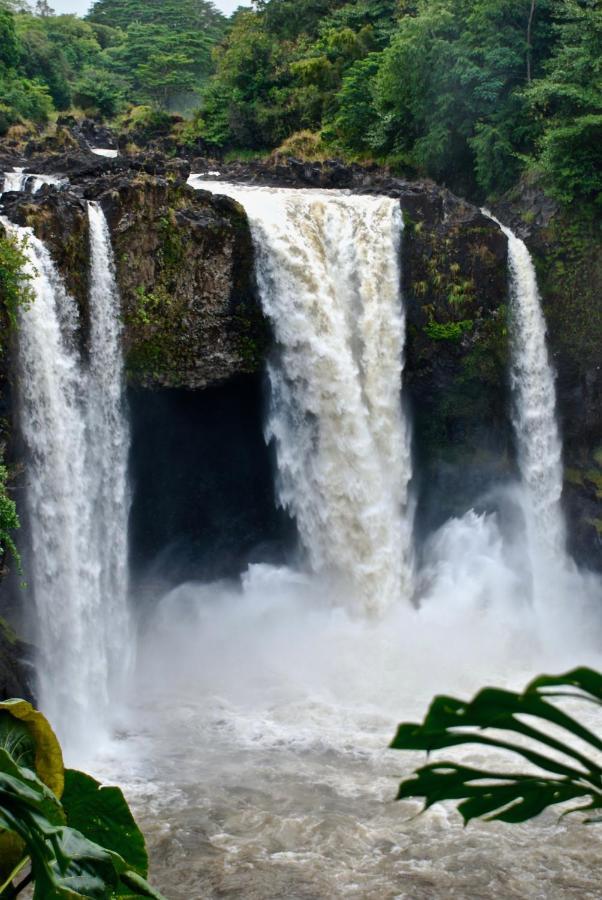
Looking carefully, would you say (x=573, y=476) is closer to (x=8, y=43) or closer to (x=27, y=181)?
(x=27, y=181)

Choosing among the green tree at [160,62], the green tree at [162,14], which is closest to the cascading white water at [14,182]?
the green tree at [160,62]

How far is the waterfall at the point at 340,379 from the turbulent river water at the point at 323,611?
0.13 feet

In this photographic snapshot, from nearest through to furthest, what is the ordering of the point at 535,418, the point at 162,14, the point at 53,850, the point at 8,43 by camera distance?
the point at 53,850 → the point at 535,418 → the point at 8,43 → the point at 162,14

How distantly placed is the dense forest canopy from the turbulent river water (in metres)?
3.18

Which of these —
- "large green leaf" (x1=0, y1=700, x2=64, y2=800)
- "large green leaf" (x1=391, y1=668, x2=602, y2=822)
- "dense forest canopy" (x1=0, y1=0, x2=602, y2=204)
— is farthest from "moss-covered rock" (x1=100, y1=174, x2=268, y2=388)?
"large green leaf" (x1=391, y1=668, x2=602, y2=822)

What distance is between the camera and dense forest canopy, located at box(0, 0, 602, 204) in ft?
66.0

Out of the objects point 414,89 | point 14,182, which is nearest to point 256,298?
point 14,182

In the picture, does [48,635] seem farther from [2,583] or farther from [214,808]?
[214,808]

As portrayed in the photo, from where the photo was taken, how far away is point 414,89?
75.6ft

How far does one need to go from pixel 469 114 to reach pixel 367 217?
579 cm

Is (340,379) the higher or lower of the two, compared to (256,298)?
lower

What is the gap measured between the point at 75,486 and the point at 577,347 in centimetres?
997

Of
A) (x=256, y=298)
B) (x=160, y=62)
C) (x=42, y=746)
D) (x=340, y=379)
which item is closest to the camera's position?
(x=42, y=746)

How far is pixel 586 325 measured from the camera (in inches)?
757
